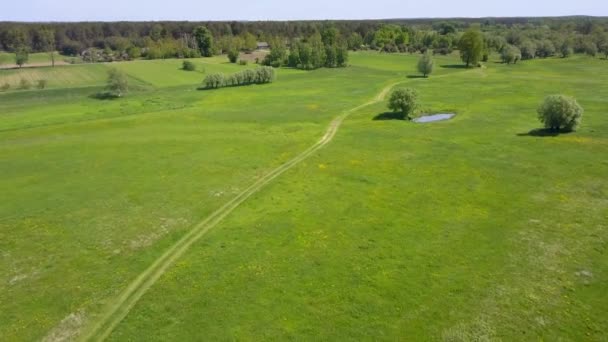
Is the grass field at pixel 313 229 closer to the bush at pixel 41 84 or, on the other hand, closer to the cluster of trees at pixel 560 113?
the cluster of trees at pixel 560 113

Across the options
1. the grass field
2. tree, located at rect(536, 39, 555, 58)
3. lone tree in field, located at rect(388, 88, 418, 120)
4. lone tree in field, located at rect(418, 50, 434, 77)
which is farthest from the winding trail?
tree, located at rect(536, 39, 555, 58)

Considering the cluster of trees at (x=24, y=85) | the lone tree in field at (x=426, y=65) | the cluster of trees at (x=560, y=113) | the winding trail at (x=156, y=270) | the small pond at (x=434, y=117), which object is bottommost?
the winding trail at (x=156, y=270)

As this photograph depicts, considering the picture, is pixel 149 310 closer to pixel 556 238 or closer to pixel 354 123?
pixel 556 238

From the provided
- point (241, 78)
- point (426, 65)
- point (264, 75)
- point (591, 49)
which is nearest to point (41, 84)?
point (241, 78)

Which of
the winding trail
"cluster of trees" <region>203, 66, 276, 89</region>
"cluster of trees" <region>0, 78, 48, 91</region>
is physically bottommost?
the winding trail

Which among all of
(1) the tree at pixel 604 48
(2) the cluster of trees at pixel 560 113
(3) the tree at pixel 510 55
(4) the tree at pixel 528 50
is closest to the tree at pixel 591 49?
(1) the tree at pixel 604 48

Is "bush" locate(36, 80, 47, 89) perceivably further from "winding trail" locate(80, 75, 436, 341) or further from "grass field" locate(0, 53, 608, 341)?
"winding trail" locate(80, 75, 436, 341)
